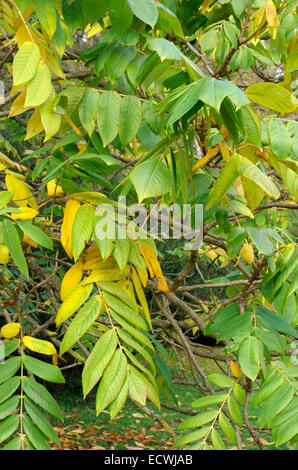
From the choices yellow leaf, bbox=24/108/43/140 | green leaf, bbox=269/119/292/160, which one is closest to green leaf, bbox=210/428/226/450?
green leaf, bbox=269/119/292/160

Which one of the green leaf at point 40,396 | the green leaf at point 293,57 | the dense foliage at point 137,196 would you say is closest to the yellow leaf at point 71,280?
the dense foliage at point 137,196

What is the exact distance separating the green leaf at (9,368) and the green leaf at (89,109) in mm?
660

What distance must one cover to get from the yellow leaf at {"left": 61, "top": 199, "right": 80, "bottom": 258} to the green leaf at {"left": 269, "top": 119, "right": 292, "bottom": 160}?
0.57 m

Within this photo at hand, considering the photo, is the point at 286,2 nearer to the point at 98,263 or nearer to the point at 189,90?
the point at 189,90

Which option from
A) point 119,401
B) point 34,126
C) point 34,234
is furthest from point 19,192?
point 119,401

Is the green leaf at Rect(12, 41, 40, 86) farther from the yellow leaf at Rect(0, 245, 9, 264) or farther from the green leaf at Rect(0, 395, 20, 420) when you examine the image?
the green leaf at Rect(0, 395, 20, 420)

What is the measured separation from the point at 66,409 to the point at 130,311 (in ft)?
22.1

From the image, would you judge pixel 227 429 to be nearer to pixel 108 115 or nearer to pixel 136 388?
pixel 136 388

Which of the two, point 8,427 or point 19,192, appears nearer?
point 8,427

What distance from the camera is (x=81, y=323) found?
109cm

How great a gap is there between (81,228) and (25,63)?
1.45 feet

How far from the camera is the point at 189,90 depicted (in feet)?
3.26

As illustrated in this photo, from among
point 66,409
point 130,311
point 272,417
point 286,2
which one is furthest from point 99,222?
point 66,409

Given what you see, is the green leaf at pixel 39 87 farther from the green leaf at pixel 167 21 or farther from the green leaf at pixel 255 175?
the green leaf at pixel 255 175
